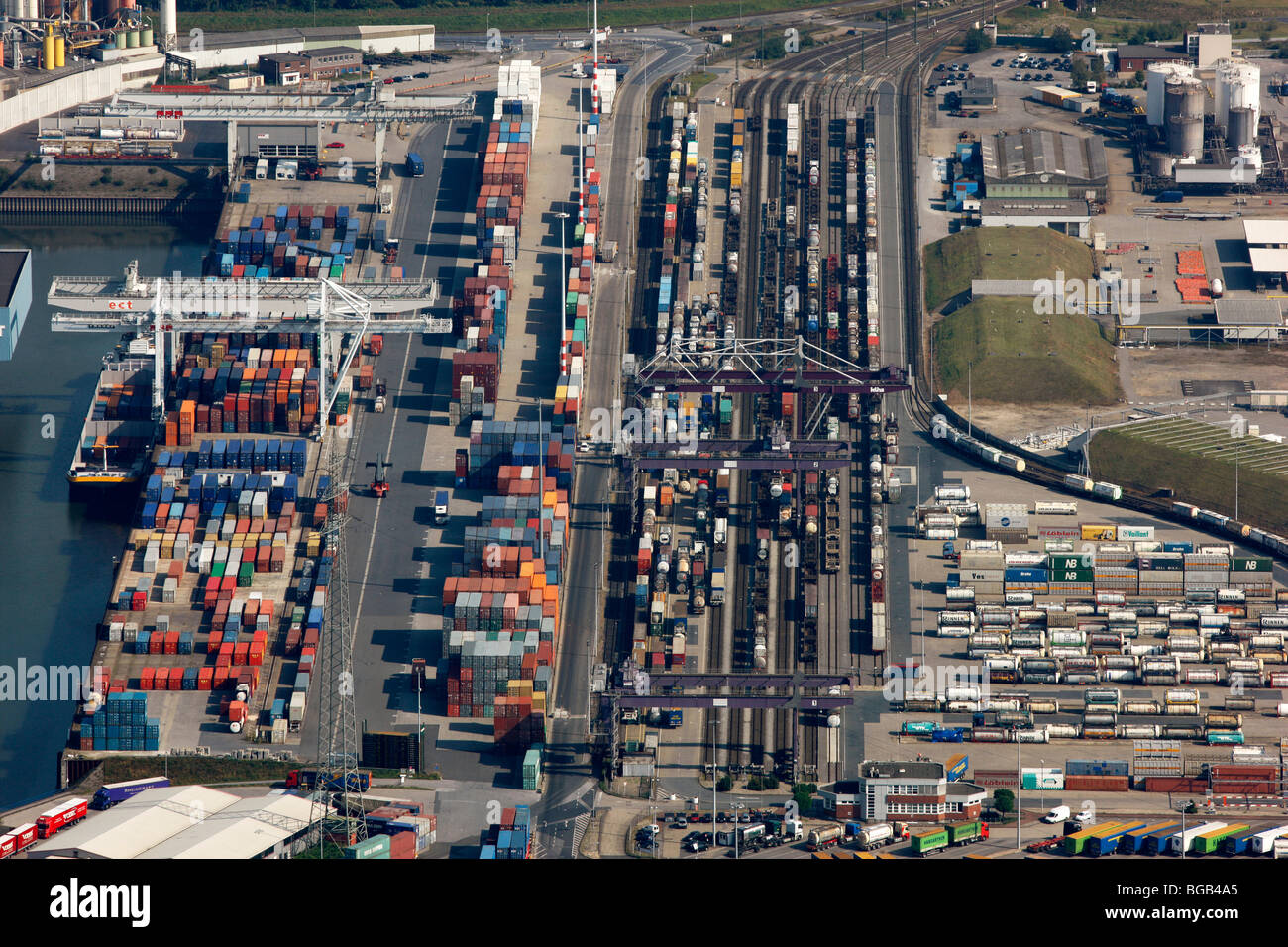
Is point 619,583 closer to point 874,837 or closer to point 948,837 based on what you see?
point 874,837

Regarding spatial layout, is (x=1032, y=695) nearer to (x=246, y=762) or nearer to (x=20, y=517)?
(x=246, y=762)

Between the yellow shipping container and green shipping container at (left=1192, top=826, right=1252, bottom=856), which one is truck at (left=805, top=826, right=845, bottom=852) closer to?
green shipping container at (left=1192, top=826, right=1252, bottom=856)

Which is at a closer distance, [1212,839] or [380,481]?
[1212,839]

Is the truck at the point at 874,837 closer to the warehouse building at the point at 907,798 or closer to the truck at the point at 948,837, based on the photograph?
the warehouse building at the point at 907,798

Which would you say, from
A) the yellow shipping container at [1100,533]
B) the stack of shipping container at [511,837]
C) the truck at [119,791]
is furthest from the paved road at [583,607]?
the yellow shipping container at [1100,533]

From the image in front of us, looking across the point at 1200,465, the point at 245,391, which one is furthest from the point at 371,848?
the point at 1200,465
